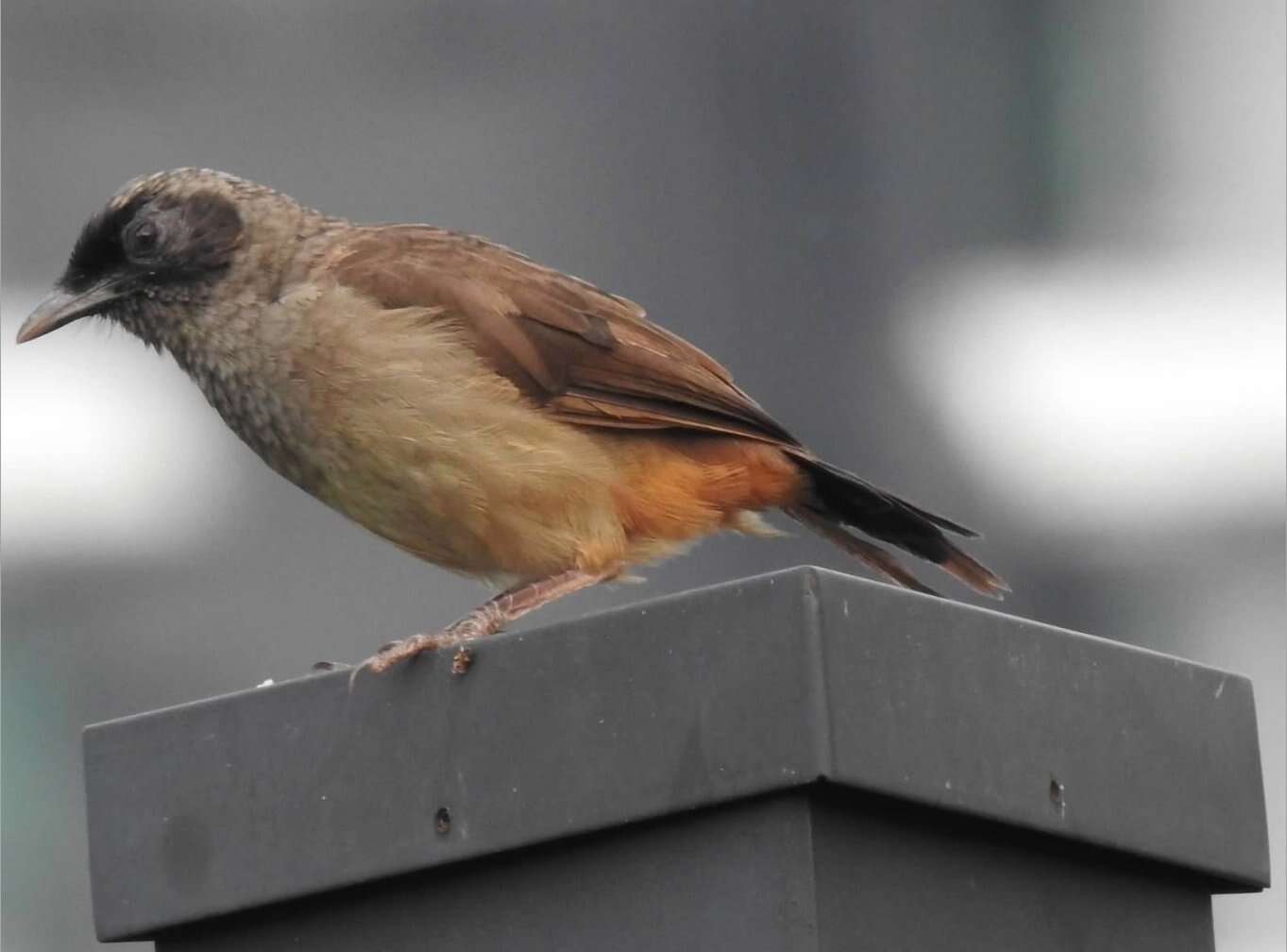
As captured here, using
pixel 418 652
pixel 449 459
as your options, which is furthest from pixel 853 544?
pixel 418 652

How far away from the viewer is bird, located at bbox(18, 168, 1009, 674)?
529 centimetres

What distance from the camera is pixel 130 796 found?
148 inches

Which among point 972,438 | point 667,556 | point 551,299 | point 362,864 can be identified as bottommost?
point 362,864

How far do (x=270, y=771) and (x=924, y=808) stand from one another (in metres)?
0.96

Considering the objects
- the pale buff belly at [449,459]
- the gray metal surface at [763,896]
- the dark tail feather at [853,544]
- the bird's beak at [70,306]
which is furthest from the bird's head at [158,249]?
the gray metal surface at [763,896]

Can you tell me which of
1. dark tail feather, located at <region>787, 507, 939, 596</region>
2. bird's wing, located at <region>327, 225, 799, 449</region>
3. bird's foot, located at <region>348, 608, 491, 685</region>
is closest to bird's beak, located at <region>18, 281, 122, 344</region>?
bird's wing, located at <region>327, 225, 799, 449</region>

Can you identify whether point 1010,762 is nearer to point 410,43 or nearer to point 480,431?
point 480,431

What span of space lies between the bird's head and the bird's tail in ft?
4.75

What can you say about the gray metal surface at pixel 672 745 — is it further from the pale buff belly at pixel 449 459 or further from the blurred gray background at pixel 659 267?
the blurred gray background at pixel 659 267

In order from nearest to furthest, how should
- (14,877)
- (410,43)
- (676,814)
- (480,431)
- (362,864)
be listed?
(676,814)
(362,864)
(480,431)
(14,877)
(410,43)

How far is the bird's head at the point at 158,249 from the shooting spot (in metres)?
6.07

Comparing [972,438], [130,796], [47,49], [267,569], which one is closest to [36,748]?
[267,569]

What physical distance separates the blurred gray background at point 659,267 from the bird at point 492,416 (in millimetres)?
5619

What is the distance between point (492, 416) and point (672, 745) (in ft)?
6.81
